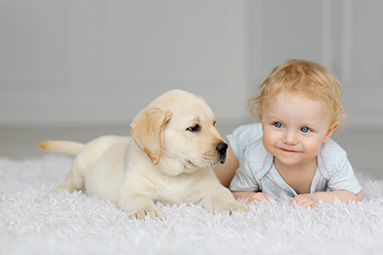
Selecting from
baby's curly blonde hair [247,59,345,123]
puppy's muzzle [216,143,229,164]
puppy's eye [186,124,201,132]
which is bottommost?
puppy's muzzle [216,143,229,164]

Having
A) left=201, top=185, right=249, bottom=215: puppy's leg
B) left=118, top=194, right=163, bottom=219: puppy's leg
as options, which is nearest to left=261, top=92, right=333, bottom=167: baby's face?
left=201, top=185, right=249, bottom=215: puppy's leg

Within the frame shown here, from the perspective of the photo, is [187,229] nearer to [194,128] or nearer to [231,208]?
[231,208]

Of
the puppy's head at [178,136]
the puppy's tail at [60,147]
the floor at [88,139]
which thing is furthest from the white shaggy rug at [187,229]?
the floor at [88,139]

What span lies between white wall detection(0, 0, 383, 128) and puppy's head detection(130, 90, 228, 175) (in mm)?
3659

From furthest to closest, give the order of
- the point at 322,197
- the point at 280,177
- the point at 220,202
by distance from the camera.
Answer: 1. the point at 280,177
2. the point at 322,197
3. the point at 220,202

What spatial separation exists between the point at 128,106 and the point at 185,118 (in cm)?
439

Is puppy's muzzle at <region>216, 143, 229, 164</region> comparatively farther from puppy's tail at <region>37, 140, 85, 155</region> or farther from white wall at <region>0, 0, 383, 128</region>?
white wall at <region>0, 0, 383, 128</region>

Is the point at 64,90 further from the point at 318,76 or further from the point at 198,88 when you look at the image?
the point at 318,76

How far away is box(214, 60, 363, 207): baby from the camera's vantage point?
4.95 feet

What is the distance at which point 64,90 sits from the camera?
5688mm

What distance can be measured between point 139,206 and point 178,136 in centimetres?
25

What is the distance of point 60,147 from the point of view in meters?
2.17

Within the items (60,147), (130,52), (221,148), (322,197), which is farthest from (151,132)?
(130,52)

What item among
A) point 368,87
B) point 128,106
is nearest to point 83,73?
point 128,106
